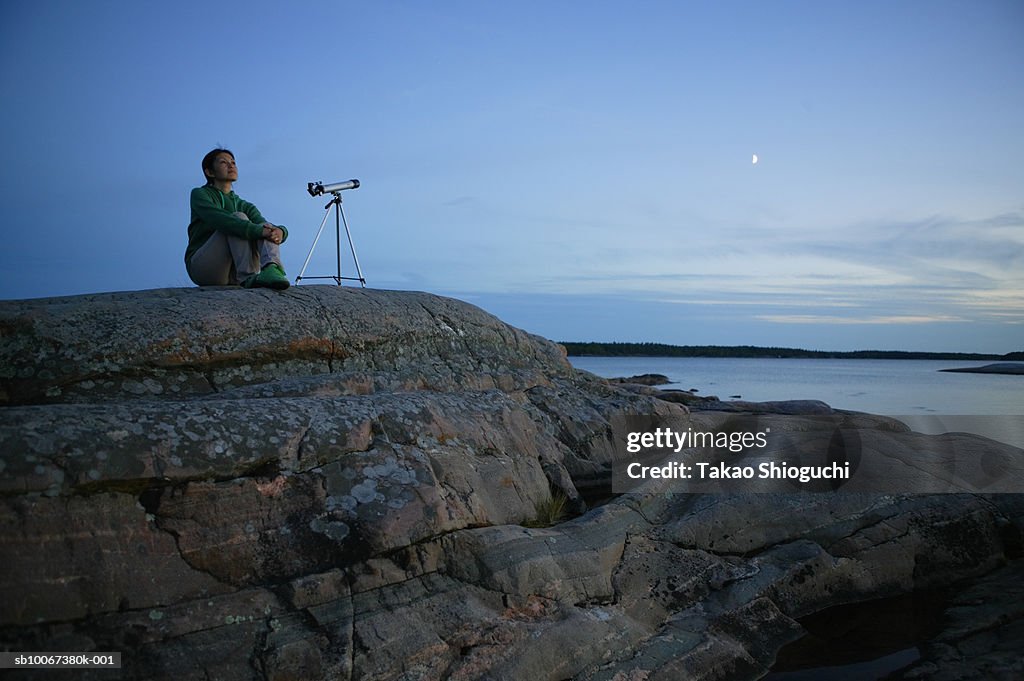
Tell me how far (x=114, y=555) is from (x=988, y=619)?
5.63 meters

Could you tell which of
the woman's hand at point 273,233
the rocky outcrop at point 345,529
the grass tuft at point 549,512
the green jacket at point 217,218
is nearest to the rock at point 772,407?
the rocky outcrop at point 345,529

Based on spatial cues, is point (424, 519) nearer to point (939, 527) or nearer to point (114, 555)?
point (114, 555)

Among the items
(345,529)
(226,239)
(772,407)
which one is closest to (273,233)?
(226,239)

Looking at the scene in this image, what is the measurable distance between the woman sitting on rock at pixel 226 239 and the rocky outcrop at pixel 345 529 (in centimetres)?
60

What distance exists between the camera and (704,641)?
14.4 ft

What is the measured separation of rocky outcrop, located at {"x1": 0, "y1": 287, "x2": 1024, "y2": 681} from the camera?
3.67 metres

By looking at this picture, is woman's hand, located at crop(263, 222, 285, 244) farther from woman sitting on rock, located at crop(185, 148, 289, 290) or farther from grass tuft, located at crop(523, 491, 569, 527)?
grass tuft, located at crop(523, 491, 569, 527)

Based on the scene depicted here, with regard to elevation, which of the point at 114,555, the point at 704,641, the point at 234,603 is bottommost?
the point at 704,641

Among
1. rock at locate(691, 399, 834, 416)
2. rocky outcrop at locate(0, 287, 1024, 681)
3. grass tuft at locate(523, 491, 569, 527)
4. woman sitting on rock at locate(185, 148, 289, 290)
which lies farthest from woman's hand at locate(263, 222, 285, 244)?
rock at locate(691, 399, 834, 416)

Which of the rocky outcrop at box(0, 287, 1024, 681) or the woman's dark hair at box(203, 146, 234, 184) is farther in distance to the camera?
the woman's dark hair at box(203, 146, 234, 184)

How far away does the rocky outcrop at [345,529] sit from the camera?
12.0 ft

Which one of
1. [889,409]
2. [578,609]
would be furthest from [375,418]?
[889,409]

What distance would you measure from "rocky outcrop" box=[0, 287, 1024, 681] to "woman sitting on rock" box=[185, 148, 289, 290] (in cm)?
60

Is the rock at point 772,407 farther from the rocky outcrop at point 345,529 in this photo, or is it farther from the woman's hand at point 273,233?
the woman's hand at point 273,233
